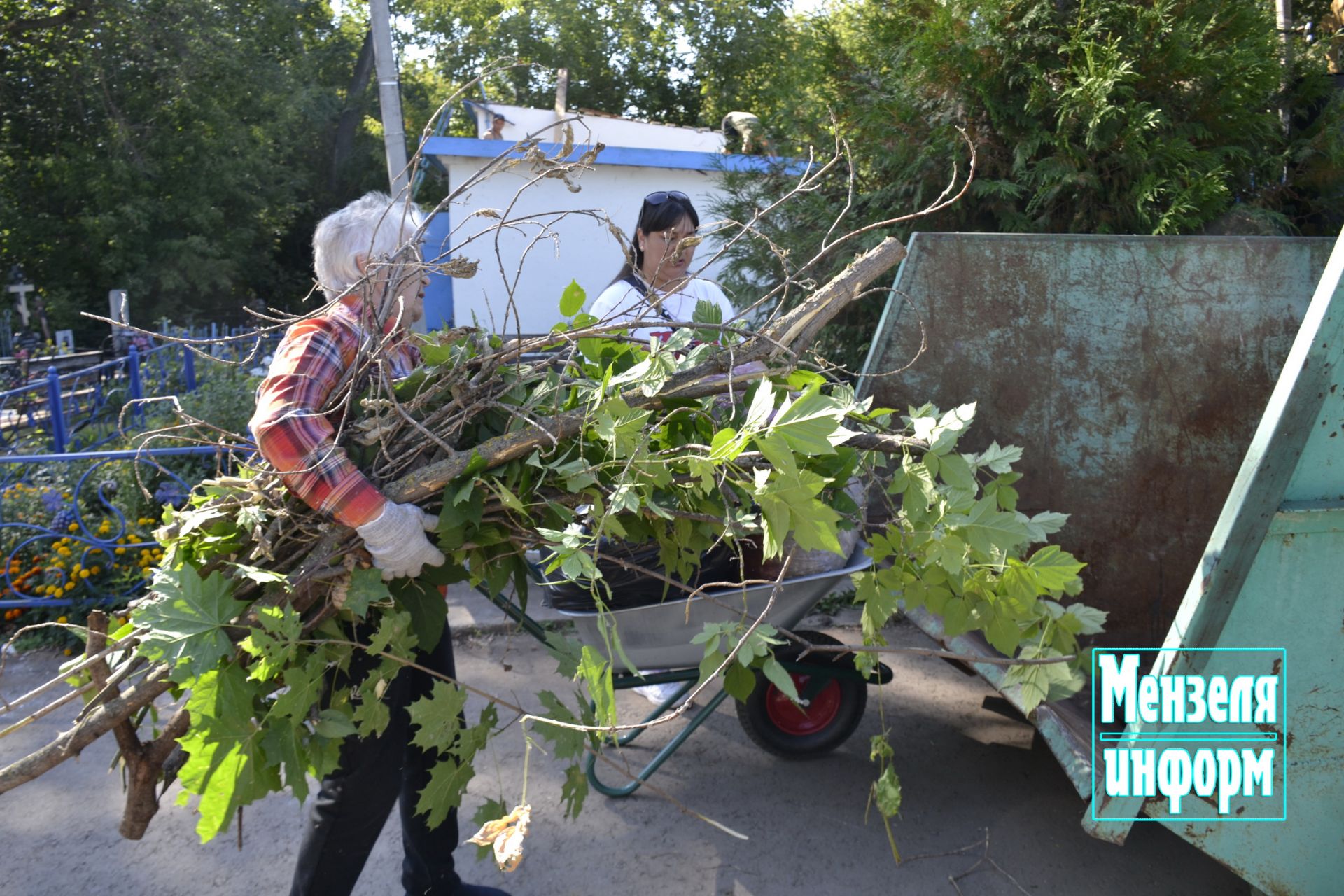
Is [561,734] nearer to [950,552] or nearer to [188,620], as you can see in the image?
[188,620]

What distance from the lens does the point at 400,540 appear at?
1851 millimetres

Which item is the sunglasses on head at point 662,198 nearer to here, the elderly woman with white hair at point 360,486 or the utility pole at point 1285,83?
the elderly woman with white hair at point 360,486

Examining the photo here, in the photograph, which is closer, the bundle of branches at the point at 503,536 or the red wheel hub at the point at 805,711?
the bundle of branches at the point at 503,536

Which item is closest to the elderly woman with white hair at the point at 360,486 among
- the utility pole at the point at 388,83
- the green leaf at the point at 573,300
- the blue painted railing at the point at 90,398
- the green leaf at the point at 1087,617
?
the green leaf at the point at 573,300

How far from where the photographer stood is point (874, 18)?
4.38m

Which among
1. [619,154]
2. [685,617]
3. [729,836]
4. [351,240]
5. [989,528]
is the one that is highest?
[619,154]

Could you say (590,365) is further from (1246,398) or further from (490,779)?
(1246,398)

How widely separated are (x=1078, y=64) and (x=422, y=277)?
119 inches

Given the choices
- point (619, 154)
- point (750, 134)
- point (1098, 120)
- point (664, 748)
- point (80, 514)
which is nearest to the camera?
point (664, 748)

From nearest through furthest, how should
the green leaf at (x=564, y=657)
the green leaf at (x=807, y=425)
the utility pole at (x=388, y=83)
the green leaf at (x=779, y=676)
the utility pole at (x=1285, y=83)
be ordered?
the green leaf at (x=807, y=425), the green leaf at (x=779, y=676), the green leaf at (x=564, y=657), the utility pole at (x=1285, y=83), the utility pole at (x=388, y=83)

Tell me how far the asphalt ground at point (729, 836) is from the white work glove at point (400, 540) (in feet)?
2.34

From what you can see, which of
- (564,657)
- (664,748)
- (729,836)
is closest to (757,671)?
(664,748)

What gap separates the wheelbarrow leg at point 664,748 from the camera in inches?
105

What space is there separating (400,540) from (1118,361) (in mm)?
2406
